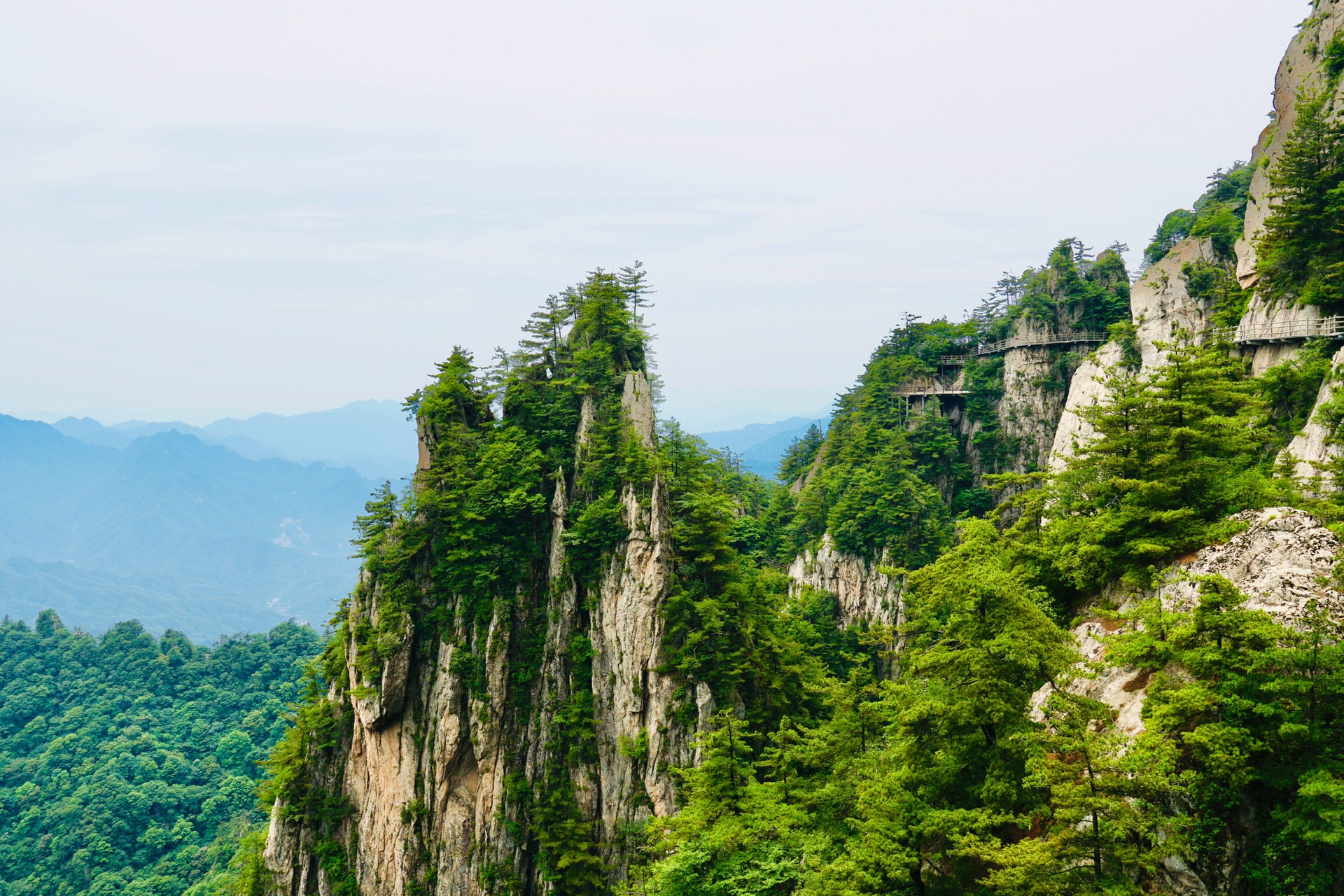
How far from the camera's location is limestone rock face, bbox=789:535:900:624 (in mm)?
43969

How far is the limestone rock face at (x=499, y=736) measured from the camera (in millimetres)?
33188

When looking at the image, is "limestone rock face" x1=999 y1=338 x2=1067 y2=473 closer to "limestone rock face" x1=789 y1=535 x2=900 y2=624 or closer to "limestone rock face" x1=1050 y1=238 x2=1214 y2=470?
"limestone rock face" x1=1050 y1=238 x2=1214 y2=470

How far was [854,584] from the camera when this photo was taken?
45.4 metres

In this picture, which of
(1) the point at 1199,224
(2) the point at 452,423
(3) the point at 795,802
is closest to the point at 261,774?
(2) the point at 452,423

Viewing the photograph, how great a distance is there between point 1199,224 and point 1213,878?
41571mm

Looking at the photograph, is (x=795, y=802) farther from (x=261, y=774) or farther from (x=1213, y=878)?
(x=261, y=774)

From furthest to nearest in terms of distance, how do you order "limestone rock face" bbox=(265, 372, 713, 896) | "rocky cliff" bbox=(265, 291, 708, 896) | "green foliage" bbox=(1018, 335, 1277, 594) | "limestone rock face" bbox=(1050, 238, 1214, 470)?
"limestone rock face" bbox=(1050, 238, 1214, 470) → "rocky cliff" bbox=(265, 291, 708, 896) → "limestone rock face" bbox=(265, 372, 713, 896) → "green foliage" bbox=(1018, 335, 1277, 594)

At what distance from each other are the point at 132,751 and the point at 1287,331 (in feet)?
289

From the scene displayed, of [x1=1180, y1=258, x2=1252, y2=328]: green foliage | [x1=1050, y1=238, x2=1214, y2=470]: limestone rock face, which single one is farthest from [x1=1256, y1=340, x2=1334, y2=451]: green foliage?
[x1=1050, y1=238, x2=1214, y2=470]: limestone rock face

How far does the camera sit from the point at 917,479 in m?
45.1

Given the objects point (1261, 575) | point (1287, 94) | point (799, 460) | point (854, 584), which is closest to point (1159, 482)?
point (1261, 575)

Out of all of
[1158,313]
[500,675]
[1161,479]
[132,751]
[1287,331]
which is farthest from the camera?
[132,751]

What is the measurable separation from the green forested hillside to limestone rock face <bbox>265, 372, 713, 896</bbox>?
10.8 m

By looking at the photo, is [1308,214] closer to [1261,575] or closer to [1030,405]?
[1261,575]
